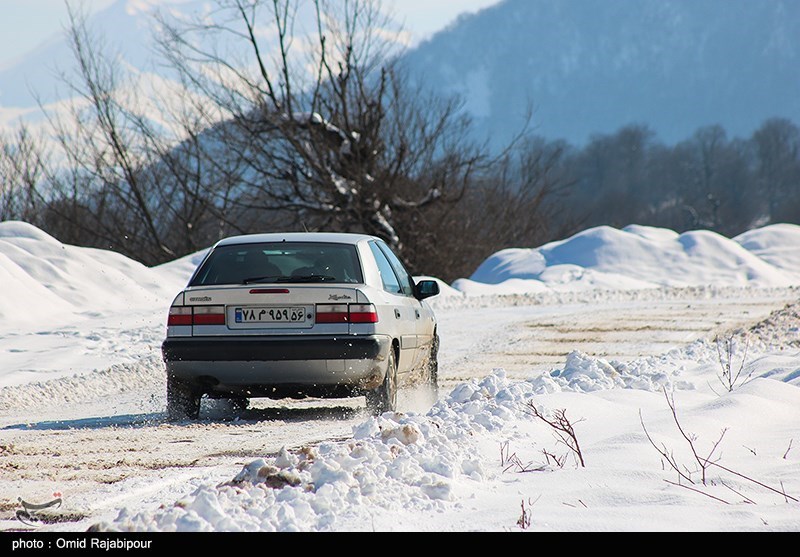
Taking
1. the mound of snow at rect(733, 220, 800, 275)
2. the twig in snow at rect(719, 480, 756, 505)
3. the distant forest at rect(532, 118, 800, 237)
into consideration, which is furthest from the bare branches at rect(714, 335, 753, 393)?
the distant forest at rect(532, 118, 800, 237)

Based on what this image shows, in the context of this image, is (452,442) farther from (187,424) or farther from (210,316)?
(187,424)

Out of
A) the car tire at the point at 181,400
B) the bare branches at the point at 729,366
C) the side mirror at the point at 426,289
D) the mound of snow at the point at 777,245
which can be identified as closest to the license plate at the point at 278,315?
the car tire at the point at 181,400

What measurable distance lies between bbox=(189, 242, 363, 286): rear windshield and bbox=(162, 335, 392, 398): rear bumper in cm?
53

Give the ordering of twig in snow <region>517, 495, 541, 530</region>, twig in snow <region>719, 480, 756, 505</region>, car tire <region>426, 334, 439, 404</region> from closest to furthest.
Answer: twig in snow <region>517, 495, 541, 530</region> < twig in snow <region>719, 480, 756, 505</region> < car tire <region>426, 334, 439, 404</region>

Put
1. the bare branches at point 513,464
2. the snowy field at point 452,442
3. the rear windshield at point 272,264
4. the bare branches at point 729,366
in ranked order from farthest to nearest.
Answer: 1. the bare branches at point 729,366
2. the rear windshield at point 272,264
3. the bare branches at point 513,464
4. the snowy field at point 452,442

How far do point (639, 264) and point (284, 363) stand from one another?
26214 millimetres

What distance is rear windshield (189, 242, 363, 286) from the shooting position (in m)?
8.24

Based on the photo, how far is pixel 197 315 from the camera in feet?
26.2

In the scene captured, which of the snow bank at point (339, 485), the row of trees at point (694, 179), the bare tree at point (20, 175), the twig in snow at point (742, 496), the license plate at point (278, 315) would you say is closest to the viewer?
the snow bank at point (339, 485)

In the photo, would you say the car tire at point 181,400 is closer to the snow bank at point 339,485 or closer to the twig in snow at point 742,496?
the snow bank at point 339,485

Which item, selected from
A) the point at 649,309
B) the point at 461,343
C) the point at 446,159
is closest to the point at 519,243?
the point at 446,159

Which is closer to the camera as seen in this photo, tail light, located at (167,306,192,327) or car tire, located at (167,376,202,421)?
tail light, located at (167,306,192,327)

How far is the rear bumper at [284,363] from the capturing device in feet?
25.6

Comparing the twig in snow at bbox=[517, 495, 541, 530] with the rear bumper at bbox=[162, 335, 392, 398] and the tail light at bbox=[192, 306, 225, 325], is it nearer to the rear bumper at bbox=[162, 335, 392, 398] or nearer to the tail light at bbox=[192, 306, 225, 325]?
the rear bumper at bbox=[162, 335, 392, 398]
